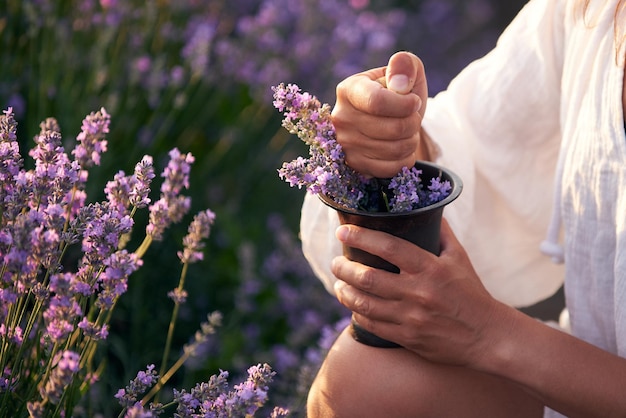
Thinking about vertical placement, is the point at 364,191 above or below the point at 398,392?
above

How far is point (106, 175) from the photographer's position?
6.91ft

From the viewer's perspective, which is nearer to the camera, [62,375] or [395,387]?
[62,375]

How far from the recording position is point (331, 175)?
3.51ft

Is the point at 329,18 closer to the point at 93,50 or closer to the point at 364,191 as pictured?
the point at 93,50

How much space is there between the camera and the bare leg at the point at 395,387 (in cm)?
124

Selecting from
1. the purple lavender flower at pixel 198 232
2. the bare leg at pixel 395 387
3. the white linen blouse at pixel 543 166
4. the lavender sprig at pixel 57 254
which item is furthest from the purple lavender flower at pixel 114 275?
the white linen blouse at pixel 543 166

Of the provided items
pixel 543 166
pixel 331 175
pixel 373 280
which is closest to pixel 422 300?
pixel 373 280

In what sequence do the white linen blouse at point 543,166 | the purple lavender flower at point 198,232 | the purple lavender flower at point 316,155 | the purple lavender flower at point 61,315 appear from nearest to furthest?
the purple lavender flower at point 61,315 < the purple lavender flower at point 316,155 < the purple lavender flower at point 198,232 < the white linen blouse at point 543,166

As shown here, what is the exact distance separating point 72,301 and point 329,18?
6.90 feet

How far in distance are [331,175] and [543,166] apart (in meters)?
0.70

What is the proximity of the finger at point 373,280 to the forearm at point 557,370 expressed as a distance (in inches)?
6.9

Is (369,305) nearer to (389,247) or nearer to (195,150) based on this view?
(389,247)

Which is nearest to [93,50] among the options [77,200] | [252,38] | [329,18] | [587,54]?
[252,38]

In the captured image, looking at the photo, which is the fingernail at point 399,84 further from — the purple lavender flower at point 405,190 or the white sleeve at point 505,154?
the white sleeve at point 505,154
